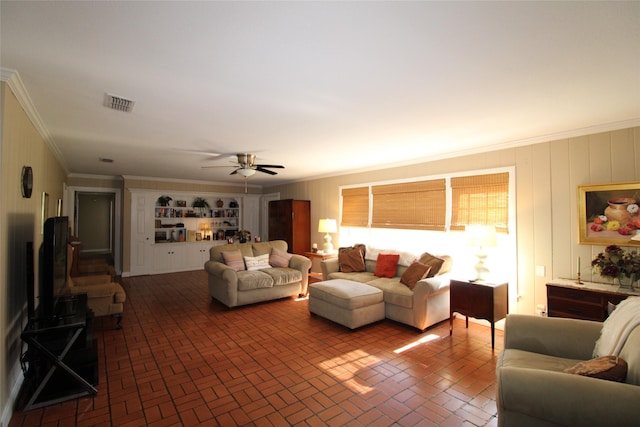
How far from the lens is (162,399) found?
7.75 feet

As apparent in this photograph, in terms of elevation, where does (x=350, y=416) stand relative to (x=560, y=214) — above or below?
below

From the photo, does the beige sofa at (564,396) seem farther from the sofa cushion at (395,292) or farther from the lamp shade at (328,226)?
the lamp shade at (328,226)

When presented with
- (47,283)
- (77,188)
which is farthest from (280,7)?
(77,188)

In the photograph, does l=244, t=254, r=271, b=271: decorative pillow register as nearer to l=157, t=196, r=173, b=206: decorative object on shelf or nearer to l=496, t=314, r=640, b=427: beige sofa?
l=157, t=196, r=173, b=206: decorative object on shelf

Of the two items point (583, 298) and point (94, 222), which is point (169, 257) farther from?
point (583, 298)

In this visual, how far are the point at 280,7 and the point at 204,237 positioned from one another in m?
7.60

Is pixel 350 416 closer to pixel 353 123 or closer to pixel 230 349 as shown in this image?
pixel 230 349

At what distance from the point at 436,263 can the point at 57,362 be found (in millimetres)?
3959

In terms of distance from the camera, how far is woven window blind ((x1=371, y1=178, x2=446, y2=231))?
4.62m

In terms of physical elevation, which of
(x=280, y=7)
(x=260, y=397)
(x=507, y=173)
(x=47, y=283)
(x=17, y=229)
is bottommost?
(x=260, y=397)

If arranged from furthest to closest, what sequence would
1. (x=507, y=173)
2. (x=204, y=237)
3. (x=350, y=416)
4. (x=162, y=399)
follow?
(x=204, y=237), (x=507, y=173), (x=162, y=399), (x=350, y=416)

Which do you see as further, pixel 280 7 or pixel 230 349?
pixel 230 349

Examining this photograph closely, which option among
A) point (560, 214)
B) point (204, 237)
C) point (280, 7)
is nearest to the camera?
point (280, 7)

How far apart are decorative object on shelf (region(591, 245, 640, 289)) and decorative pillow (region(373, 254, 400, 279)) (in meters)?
2.28
